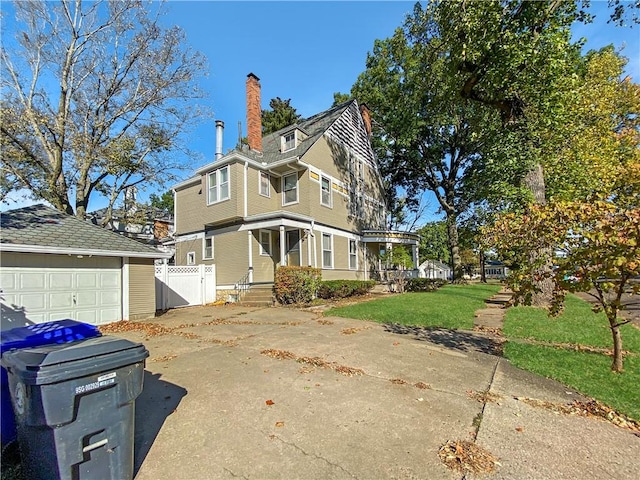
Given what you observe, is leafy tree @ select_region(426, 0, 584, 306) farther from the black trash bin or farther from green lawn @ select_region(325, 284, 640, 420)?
the black trash bin

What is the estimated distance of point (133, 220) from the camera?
19719 mm

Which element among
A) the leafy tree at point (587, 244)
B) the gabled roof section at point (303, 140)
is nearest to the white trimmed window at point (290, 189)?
the gabled roof section at point (303, 140)

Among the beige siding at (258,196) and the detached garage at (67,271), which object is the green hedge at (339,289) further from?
the detached garage at (67,271)

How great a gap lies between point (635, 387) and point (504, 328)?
399cm

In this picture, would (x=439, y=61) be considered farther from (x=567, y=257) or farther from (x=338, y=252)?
(x=567, y=257)

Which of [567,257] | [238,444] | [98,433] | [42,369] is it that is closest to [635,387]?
[567,257]

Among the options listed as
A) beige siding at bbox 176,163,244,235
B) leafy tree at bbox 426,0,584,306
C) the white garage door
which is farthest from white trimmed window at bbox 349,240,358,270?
the white garage door

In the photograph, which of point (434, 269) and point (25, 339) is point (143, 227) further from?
point (434, 269)

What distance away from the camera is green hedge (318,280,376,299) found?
14.6 metres

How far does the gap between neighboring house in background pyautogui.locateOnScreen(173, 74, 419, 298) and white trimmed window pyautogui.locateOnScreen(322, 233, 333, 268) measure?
0.18 ft

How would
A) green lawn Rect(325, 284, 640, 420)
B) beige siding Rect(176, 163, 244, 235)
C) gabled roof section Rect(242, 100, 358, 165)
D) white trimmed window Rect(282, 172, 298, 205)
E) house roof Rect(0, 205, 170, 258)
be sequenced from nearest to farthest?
A: green lawn Rect(325, 284, 640, 420)
house roof Rect(0, 205, 170, 258)
beige siding Rect(176, 163, 244, 235)
white trimmed window Rect(282, 172, 298, 205)
gabled roof section Rect(242, 100, 358, 165)

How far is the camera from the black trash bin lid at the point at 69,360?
7.09 ft

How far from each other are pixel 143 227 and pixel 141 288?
630 inches

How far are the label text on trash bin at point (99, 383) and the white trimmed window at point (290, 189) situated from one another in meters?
14.5
